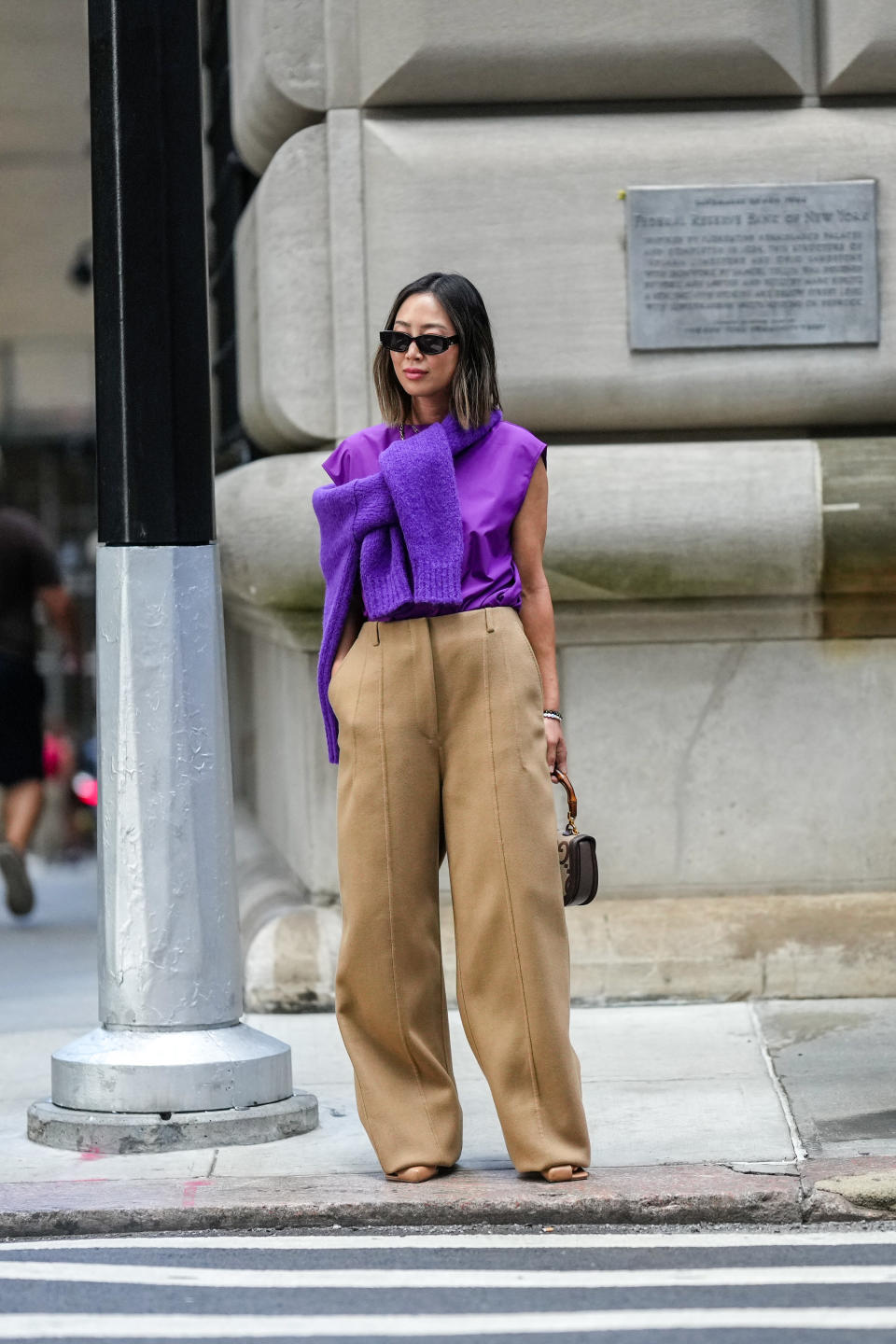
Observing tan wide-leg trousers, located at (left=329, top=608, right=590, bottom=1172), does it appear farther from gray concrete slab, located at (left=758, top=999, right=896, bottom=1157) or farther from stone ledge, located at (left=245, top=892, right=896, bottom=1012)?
stone ledge, located at (left=245, top=892, right=896, bottom=1012)

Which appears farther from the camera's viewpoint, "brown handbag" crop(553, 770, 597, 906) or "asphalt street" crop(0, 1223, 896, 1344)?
"brown handbag" crop(553, 770, 597, 906)

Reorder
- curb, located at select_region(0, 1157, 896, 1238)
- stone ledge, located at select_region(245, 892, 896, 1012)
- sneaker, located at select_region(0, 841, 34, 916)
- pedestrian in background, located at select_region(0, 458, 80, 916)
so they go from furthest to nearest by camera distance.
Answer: pedestrian in background, located at select_region(0, 458, 80, 916) → sneaker, located at select_region(0, 841, 34, 916) → stone ledge, located at select_region(245, 892, 896, 1012) → curb, located at select_region(0, 1157, 896, 1238)

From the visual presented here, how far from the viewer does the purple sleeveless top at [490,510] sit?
4.45 metres

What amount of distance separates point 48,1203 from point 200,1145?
0.51 meters

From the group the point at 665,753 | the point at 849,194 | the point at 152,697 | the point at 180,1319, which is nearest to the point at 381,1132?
the point at 180,1319

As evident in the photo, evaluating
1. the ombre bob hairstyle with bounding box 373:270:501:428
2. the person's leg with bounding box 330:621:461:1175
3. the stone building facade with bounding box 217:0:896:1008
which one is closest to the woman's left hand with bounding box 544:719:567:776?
the person's leg with bounding box 330:621:461:1175

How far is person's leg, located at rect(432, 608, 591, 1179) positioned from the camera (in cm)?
443

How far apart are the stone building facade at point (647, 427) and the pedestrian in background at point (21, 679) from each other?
8.80ft

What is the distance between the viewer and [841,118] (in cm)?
647

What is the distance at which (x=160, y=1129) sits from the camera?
4836mm

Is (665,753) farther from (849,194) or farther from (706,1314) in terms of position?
(706,1314)

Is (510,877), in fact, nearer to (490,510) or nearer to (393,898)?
(393,898)

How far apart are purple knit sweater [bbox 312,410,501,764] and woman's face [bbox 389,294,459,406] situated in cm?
9

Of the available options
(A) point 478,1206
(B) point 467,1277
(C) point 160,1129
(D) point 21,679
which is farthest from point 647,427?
(D) point 21,679
